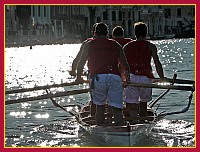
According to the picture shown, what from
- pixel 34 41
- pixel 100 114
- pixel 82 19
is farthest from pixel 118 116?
pixel 82 19

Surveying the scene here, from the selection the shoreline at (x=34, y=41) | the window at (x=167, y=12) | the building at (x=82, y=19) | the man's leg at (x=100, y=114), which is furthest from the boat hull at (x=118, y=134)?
the window at (x=167, y=12)

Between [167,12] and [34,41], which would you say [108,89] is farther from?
[167,12]

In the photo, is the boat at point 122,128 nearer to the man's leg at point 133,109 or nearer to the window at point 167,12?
the man's leg at point 133,109

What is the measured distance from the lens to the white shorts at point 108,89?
28.1ft

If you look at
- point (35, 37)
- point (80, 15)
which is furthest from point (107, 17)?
point (35, 37)

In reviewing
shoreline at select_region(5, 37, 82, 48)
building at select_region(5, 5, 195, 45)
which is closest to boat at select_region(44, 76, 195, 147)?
shoreline at select_region(5, 37, 82, 48)

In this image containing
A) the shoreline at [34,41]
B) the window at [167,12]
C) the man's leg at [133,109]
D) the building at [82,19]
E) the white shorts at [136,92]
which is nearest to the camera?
the white shorts at [136,92]

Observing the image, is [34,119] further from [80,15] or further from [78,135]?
[80,15]

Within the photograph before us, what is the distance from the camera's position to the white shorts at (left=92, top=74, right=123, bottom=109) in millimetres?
8555

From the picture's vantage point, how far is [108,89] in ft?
28.4

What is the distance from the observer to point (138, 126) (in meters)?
9.12

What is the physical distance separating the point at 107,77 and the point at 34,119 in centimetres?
571

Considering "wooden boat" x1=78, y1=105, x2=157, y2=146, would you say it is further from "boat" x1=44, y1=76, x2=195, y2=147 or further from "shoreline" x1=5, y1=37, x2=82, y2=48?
"shoreline" x1=5, y1=37, x2=82, y2=48

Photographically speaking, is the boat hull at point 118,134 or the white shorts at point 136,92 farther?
the white shorts at point 136,92
